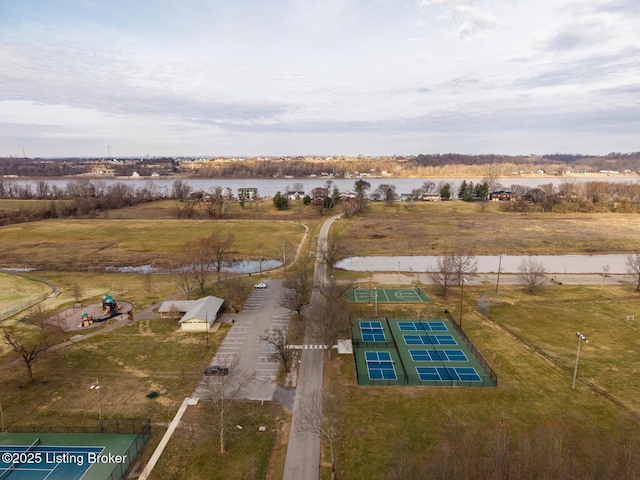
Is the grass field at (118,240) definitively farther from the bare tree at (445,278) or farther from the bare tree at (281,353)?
the bare tree at (281,353)

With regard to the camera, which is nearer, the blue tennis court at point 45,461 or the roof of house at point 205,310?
the blue tennis court at point 45,461

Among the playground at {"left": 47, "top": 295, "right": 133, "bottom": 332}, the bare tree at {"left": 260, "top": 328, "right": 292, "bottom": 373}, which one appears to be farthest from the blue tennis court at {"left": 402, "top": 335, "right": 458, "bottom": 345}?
the playground at {"left": 47, "top": 295, "right": 133, "bottom": 332}

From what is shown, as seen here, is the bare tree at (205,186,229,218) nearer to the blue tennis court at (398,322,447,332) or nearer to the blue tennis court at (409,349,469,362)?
the blue tennis court at (398,322,447,332)

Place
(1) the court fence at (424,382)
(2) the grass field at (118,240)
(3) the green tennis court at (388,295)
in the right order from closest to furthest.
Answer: (1) the court fence at (424,382) < (3) the green tennis court at (388,295) < (2) the grass field at (118,240)

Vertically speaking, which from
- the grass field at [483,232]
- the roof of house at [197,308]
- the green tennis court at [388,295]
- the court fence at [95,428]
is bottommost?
the court fence at [95,428]

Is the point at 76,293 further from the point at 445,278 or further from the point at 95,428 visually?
the point at 445,278

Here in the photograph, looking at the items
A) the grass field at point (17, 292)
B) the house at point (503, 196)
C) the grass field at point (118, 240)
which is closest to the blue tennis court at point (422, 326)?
the grass field at point (118, 240)

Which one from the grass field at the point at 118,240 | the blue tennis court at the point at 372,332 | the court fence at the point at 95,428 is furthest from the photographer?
the grass field at the point at 118,240

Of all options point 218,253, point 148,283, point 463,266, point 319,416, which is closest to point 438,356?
point 319,416

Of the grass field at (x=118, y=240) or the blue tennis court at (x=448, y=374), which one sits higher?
the grass field at (x=118, y=240)
